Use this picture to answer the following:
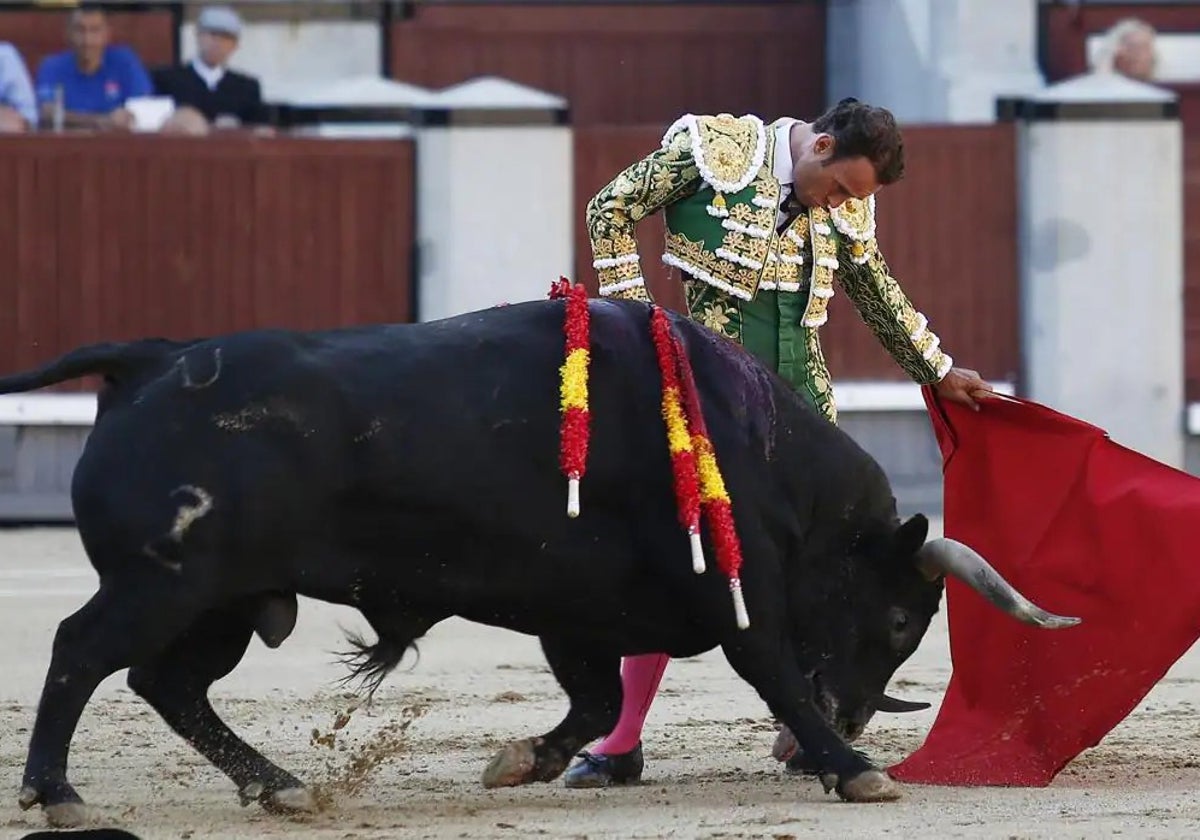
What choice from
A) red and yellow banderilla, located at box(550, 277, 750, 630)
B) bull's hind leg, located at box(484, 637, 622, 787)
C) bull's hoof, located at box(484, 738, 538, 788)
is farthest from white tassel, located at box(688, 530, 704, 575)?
bull's hoof, located at box(484, 738, 538, 788)

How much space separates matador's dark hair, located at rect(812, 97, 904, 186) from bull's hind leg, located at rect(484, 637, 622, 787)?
3.00 ft

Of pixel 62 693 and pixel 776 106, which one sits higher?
pixel 776 106

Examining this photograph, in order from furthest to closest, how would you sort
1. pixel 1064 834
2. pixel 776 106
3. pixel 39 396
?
pixel 776 106, pixel 39 396, pixel 1064 834

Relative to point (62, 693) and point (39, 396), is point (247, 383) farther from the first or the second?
point (39, 396)

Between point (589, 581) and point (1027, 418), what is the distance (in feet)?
3.49

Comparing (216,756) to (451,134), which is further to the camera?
(451,134)

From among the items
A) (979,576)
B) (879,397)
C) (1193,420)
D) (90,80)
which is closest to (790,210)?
(979,576)

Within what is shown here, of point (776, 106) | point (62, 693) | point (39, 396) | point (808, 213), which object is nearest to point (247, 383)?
point (62, 693)

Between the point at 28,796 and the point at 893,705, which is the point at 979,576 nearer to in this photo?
the point at 893,705

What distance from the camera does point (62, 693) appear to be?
3834mm

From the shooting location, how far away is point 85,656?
150 inches

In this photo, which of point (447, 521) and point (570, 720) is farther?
point (570, 720)

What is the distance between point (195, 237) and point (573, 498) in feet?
18.1

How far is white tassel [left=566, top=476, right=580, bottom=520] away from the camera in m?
3.98
